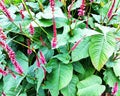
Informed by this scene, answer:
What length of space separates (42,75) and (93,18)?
0.48 meters

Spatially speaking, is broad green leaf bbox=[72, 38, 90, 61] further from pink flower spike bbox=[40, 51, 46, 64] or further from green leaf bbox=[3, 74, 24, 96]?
green leaf bbox=[3, 74, 24, 96]

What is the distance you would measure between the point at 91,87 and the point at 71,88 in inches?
4.4

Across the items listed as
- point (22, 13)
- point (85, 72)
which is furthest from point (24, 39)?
point (85, 72)

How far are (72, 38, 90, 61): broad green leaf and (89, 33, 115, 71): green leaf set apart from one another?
4 centimetres

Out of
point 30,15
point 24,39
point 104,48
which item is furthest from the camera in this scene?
point 24,39

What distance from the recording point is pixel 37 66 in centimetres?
161

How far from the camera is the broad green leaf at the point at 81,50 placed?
158 cm

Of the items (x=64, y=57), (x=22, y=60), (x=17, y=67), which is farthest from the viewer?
(x=22, y=60)

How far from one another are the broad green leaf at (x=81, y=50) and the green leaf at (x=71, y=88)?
0.13 m

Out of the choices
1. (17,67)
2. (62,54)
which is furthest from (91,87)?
(17,67)

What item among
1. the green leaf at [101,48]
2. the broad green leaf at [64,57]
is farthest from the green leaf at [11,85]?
the green leaf at [101,48]

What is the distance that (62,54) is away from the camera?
162 cm

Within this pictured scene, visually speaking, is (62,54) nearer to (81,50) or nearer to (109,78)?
(81,50)

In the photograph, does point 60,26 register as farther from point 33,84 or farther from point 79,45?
point 33,84
